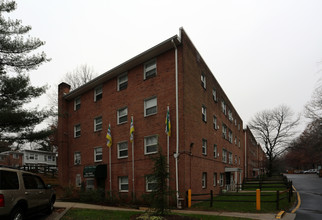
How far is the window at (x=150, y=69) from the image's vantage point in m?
18.2

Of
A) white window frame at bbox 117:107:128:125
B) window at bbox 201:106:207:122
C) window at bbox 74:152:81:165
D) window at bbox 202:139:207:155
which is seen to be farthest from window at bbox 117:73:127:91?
window at bbox 74:152:81:165

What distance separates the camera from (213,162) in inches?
847

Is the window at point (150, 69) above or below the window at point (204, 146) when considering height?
above

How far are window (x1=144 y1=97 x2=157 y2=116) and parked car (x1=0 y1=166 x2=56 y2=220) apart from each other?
9.07m

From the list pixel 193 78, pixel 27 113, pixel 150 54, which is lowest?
pixel 27 113

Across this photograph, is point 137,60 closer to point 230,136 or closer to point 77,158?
point 77,158

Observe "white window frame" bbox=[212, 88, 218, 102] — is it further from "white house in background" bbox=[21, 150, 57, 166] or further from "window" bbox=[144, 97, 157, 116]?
"white house in background" bbox=[21, 150, 57, 166]

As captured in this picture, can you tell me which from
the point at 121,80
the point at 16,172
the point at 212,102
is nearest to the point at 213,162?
the point at 212,102

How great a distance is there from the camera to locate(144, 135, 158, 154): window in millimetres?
17202

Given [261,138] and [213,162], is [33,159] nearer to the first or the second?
[213,162]

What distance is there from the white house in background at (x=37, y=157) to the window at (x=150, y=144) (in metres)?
42.0

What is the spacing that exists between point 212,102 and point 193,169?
25.7ft

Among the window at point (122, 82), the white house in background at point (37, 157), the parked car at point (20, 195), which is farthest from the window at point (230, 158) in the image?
the white house in background at point (37, 157)

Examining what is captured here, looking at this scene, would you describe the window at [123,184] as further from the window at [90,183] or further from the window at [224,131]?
the window at [224,131]
